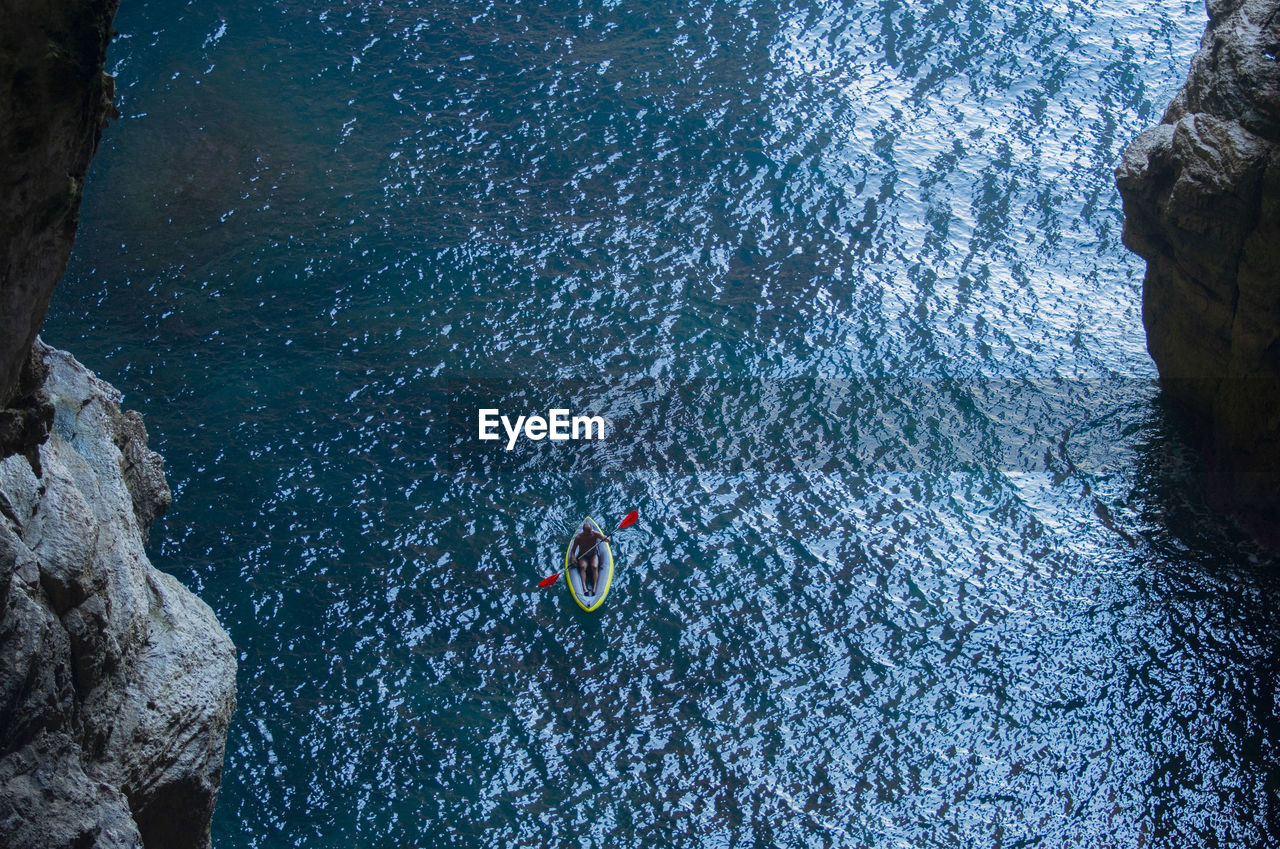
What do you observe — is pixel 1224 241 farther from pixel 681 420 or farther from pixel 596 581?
pixel 596 581

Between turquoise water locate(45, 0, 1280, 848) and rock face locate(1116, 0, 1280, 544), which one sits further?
rock face locate(1116, 0, 1280, 544)

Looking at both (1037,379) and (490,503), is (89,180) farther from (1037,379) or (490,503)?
(1037,379)

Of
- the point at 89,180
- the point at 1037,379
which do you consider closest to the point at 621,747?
the point at 1037,379

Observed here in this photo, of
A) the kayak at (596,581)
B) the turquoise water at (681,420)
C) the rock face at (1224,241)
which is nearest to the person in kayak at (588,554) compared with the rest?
the kayak at (596,581)
